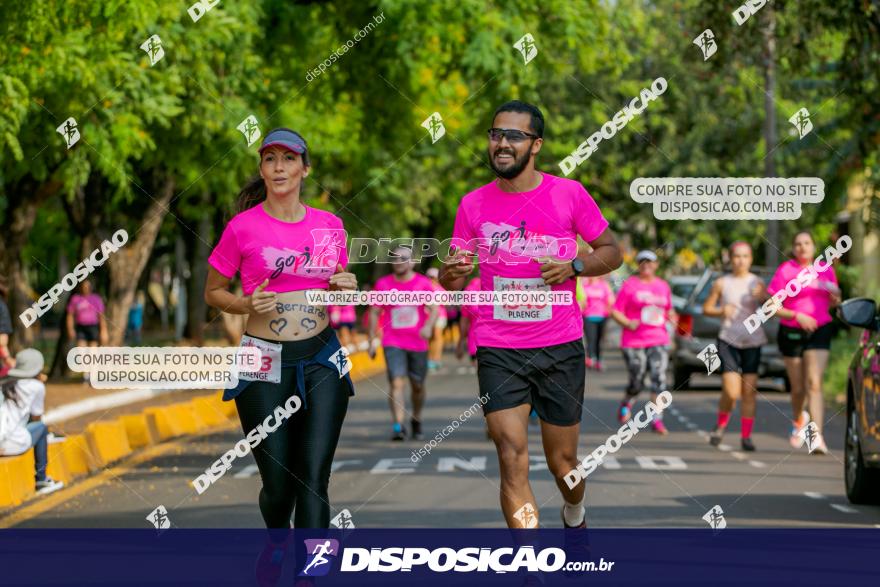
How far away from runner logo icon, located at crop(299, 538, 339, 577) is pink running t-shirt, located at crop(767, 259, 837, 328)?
28.8ft

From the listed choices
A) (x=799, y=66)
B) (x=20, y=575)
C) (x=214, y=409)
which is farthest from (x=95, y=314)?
(x=20, y=575)

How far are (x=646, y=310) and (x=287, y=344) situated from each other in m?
10.9

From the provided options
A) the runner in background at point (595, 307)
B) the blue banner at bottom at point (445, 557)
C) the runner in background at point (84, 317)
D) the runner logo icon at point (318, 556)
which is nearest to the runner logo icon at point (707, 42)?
the runner in background at point (595, 307)

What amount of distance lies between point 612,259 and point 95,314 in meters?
22.1

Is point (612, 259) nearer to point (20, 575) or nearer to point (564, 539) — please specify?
point (564, 539)

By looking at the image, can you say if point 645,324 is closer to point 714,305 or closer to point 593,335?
point 714,305

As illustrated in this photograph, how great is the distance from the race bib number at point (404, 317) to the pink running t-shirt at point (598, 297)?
8.23 metres

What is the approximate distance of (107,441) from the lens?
1499cm

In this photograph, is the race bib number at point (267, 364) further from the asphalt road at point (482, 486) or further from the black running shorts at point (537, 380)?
the asphalt road at point (482, 486)

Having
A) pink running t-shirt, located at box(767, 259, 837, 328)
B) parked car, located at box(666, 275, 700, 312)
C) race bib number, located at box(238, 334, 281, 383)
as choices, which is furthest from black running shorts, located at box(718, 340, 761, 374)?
parked car, located at box(666, 275, 700, 312)

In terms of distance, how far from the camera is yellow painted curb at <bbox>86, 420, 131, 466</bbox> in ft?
47.8

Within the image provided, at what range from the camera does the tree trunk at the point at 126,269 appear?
2690cm

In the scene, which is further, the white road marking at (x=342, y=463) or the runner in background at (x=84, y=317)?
the runner in background at (x=84, y=317)

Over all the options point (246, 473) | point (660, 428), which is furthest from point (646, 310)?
point (246, 473)
